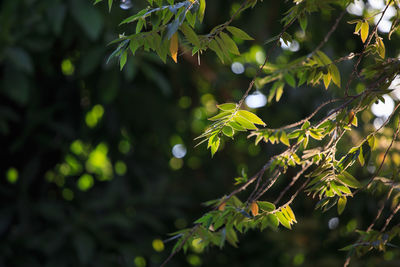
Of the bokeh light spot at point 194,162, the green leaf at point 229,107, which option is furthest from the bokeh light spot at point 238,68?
the green leaf at point 229,107

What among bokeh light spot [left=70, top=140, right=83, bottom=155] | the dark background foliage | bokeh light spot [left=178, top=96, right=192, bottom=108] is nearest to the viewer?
the dark background foliage

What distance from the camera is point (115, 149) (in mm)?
3354

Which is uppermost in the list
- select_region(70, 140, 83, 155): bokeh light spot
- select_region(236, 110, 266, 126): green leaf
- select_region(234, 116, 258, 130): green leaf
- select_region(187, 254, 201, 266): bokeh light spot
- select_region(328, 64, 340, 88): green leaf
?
select_region(328, 64, 340, 88): green leaf

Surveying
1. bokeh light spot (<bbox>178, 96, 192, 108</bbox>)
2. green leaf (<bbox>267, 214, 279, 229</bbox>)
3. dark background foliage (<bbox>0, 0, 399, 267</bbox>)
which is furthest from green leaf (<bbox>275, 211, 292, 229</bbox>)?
bokeh light spot (<bbox>178, 96, 192, 108</bbox>)

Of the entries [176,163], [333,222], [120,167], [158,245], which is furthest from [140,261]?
[333,222]

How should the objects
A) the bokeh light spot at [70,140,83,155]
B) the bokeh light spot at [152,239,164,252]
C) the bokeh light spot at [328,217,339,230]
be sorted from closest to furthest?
1. the bokeh light spot at [328,217,339,230]
2. the bokeh light spot at [152,239,164,252]
3. the bokeh light spot at [70,140,83,155]

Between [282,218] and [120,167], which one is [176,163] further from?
[282,218]

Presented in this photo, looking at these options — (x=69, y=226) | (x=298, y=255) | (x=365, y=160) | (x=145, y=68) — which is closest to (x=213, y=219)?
(x=365, y=160)

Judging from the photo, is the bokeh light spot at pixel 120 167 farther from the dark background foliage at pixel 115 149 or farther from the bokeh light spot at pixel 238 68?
the bokeh light spot at pixel 238 68

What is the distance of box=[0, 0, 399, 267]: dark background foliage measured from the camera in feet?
9.18

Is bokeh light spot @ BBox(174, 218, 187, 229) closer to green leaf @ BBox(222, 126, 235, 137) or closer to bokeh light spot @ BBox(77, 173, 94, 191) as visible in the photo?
bokeh light spot @ BBox(77, 173, 94, 191)

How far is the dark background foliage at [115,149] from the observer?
2.80m

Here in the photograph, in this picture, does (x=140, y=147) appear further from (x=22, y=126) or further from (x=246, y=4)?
(x=246, y=4)

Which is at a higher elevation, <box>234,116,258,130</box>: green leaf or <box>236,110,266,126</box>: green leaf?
<box>236,110,266,126</box>: green leaf
